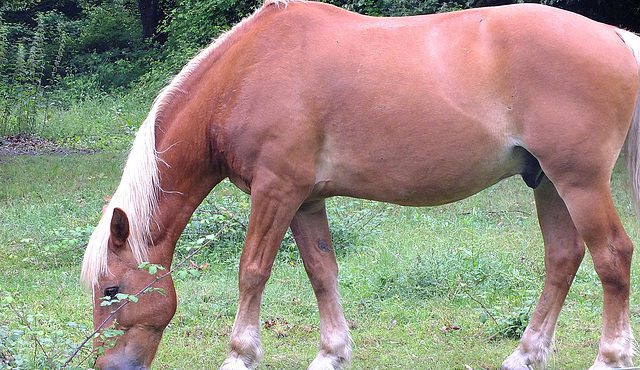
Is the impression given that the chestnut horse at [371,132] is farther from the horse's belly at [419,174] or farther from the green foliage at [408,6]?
the green foliage at [408,6]

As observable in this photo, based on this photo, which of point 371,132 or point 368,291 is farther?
point 368,291

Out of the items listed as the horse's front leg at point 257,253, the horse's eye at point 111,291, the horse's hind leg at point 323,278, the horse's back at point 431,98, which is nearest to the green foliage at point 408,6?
the horse's back at point 431,98

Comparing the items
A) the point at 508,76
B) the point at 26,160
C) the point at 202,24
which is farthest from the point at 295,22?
the point at 202,24

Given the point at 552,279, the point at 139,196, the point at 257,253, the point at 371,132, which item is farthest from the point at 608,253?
the point at 139,196

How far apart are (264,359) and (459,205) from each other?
4.22m

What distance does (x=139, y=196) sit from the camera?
3621mm

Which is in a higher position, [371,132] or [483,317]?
[371,132]

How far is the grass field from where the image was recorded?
13.6ft

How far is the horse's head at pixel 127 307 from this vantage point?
11.4ft

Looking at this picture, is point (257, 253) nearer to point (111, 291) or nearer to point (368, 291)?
point (111, 291)

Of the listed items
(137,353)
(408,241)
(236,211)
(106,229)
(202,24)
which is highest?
(106,229)

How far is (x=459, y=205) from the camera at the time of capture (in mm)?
7773

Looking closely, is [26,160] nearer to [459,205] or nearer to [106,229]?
[459,205]

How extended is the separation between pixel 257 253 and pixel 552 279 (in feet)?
5.74
